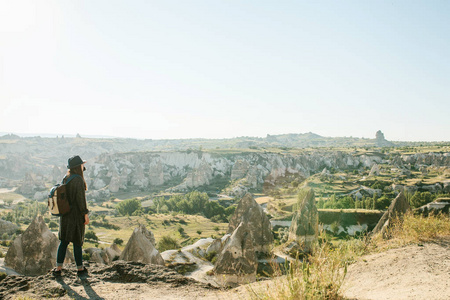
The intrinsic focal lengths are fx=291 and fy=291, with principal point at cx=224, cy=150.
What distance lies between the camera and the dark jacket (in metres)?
5.96

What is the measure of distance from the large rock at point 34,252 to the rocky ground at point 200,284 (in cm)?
830

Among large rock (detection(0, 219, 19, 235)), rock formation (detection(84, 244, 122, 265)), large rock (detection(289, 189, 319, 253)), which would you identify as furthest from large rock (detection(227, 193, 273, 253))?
large rock (detection(0, 219, 19, 235))

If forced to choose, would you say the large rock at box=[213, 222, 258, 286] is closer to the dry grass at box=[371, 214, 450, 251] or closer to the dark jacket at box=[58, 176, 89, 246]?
the dry grass at box=[371, 214, 450, 251]

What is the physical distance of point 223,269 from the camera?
11.7 meters

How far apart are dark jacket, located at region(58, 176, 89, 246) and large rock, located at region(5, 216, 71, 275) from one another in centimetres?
879

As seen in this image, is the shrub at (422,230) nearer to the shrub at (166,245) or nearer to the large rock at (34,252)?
the large rock at (34,252)

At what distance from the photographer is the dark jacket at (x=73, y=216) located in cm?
596

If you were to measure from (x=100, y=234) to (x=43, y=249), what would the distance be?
117ft

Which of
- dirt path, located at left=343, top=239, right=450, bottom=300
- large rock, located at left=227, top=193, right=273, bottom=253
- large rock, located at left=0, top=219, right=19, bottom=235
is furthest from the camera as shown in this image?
large rock, located at left=0, top=219, right=19, bottom=235

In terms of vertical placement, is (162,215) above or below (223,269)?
below

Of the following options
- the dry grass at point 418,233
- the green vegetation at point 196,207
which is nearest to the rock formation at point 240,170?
the green vegetation at point 196,207

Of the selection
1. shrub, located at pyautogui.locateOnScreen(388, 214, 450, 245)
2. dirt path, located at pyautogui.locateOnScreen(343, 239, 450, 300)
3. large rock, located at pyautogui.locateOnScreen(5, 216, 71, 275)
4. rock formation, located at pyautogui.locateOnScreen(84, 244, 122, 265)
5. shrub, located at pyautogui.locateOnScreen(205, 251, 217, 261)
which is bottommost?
shrub, located at pyautogui.locateOnScreen(205, 251, 217, 261)

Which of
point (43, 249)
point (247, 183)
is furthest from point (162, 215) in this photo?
point (43, 249)

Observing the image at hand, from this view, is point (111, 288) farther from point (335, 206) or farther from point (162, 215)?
point (162, 215)
